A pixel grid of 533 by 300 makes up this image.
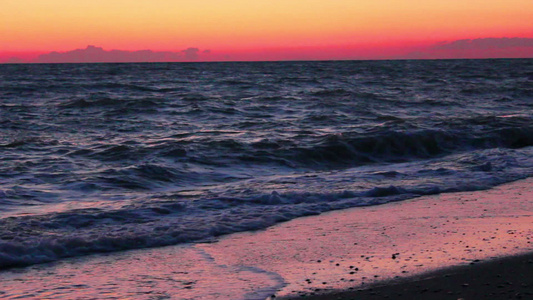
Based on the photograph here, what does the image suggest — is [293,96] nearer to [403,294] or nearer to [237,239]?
[237,239]

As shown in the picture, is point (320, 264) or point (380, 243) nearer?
point (320, 264)

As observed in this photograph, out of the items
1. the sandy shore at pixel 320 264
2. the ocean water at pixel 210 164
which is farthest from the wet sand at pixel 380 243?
the ocean water at pixel 210 164

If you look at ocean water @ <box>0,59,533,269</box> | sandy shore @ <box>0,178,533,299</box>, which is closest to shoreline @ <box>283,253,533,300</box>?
sandy shore @ <box>0,178,533,299</box>

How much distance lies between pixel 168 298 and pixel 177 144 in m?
9.18

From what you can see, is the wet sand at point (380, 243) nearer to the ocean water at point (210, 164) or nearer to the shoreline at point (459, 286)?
the shoreline at point (459, 286)

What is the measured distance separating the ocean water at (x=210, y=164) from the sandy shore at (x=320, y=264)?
535mm

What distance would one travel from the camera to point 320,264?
4902mm

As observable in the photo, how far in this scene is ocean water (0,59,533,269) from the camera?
21.3 ft

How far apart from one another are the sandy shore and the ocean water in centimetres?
53

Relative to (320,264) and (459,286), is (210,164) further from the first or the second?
(459,286)

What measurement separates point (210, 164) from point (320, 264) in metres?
6.54

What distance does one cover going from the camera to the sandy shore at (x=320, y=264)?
169 inches

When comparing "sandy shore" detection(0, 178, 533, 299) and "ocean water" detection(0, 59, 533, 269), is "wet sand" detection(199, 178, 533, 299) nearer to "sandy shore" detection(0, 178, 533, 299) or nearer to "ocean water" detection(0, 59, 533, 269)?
"sandy shore" detection(0, 178, 533, 299)

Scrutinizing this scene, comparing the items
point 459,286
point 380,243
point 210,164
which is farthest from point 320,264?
point 210,164
